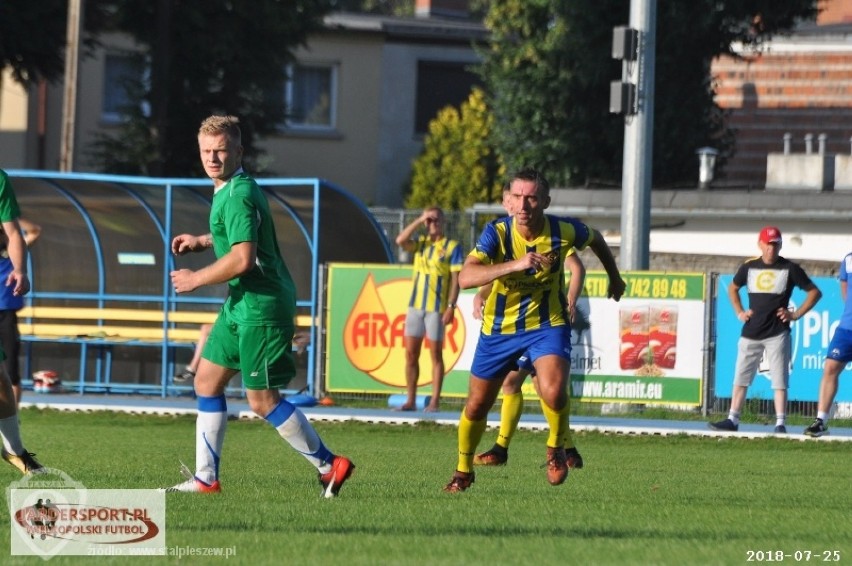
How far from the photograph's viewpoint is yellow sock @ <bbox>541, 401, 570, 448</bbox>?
9773mm

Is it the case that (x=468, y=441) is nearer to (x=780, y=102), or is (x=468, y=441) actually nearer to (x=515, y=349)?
(x=515, y=349)

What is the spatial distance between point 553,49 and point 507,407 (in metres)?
24.2

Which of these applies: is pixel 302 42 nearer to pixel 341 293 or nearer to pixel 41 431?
pixel 341 293

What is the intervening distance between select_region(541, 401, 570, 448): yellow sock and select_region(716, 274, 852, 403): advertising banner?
8.42 metres

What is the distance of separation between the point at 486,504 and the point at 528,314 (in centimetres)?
124

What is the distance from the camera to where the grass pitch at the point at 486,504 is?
7.20 m

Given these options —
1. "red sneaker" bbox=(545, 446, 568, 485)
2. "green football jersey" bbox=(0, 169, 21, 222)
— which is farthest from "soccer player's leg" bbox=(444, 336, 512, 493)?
"green football jersey" bbox=(0, 169, 21, 222)

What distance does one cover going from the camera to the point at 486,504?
9.09m

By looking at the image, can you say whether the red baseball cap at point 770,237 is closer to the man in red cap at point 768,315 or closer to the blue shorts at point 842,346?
the man in red cap at point 768,315

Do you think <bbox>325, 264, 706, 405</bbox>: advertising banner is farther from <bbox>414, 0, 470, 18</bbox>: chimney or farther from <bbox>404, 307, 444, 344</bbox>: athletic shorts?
<bbox>414, 0, 470, 18</bbox>: chimney

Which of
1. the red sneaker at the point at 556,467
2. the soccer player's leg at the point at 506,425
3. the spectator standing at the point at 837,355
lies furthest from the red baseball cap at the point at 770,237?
the red sneaker at the point at 556,467

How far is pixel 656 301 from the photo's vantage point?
1842 cm

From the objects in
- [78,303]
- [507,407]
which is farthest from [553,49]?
[507,407]

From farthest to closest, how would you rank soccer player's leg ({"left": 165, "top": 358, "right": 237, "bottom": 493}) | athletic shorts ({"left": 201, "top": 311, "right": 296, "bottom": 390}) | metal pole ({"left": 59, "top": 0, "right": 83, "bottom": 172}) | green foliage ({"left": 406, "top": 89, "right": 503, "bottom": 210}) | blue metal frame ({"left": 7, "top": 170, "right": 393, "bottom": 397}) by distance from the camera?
1. green foliage ({"left": 406, "top": 89, "right": 503, "bottom": 210})
2. metal pole ({"left": 59, "top": 0, "right": 83, "bottom": 172})
3. blue metal frame ({"left": 7, "top": 170, "right": 393, "bottom": 397})
4. soccer player's leg ({"left": 165, "top": 358, "right": 237, "bottom": 493})
5. athletic shorts ({"left": 201, "top": 311, "right": 296, "bottom": 390})
